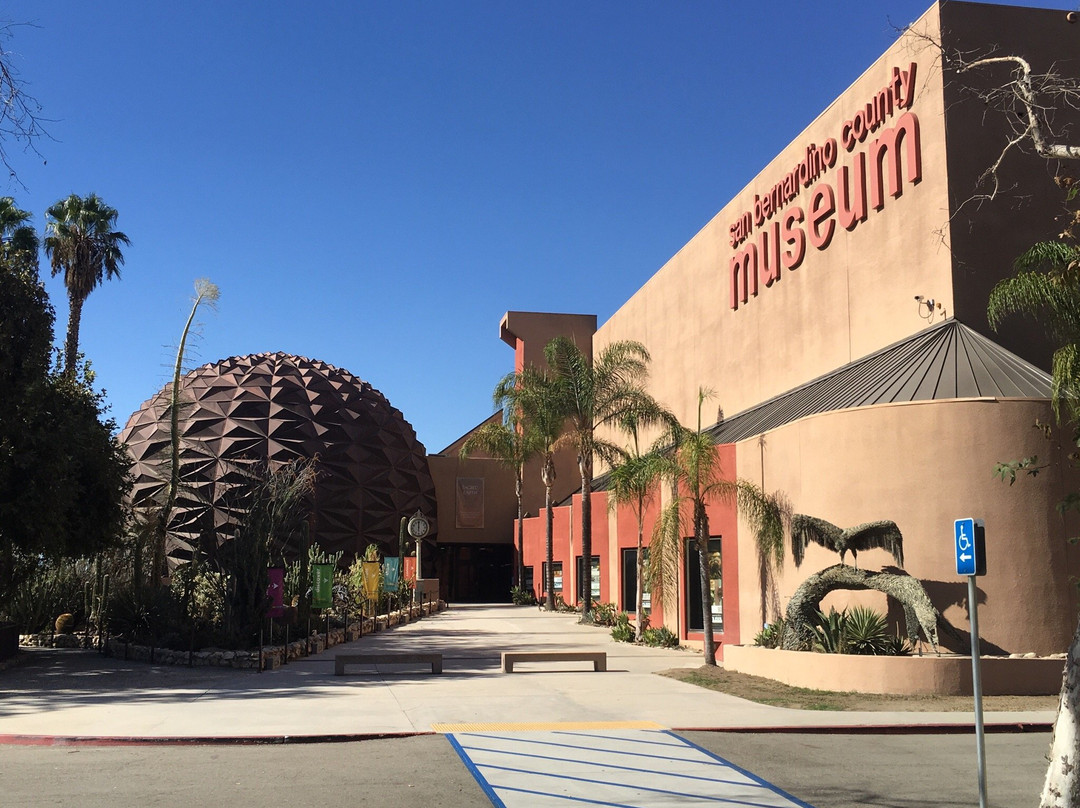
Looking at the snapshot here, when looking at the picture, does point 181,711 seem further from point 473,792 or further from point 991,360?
point 991,360

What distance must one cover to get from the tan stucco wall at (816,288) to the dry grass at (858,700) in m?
8.21

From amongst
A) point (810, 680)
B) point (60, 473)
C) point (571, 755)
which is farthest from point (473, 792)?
point (60, 473)

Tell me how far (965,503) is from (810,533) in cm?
272

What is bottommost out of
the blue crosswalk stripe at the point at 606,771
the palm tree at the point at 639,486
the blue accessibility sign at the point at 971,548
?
→ the blue crosswalk stripe at the point at 606,771

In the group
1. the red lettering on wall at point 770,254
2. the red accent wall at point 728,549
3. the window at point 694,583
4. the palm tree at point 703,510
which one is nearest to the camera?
the palm tree at point 703,510

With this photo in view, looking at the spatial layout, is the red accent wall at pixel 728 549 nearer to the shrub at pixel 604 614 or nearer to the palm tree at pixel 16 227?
the shrub at pixel 604 614

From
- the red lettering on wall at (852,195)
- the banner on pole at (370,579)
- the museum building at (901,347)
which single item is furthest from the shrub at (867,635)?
the banner on pole at (370,579)

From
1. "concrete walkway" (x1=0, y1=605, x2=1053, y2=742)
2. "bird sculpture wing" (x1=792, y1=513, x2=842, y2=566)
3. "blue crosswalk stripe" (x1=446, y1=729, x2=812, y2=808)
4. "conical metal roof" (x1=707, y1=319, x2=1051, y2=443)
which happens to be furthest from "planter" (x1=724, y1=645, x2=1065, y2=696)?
"blue crosswalk stripe" (x1=446, y1=729, x2=812, y2=808)

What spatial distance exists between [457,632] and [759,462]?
11.5 metres

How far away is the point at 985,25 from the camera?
19.8 metres

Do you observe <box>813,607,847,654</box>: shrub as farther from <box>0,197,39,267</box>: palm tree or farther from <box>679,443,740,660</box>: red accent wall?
<box>0,197,39,267</box>: palm tree

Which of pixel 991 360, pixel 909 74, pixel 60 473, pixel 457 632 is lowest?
pixel 457 632

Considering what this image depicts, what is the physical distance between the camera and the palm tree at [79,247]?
33500 mm

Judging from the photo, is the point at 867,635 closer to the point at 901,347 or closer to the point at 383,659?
the point at 901,347
